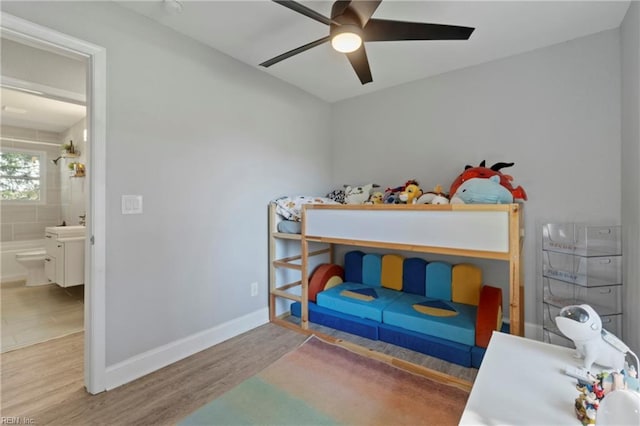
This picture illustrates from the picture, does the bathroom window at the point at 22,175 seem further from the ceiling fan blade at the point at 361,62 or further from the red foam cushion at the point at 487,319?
the red foam cushion at the point at 487,319

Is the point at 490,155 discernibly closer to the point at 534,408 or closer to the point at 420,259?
the point at 420,259

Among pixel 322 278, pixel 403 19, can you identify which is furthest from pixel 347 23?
pixel 322 278

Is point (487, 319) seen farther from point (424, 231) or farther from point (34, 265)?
point (34, 265)

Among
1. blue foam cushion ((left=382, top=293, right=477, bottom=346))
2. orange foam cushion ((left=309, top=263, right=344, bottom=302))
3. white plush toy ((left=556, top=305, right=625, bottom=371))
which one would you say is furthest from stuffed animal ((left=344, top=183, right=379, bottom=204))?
white plush toy ((left=556, top=305, right=625, bottom=371))

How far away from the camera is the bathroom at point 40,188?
2.34 meters

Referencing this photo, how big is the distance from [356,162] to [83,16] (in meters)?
2.62

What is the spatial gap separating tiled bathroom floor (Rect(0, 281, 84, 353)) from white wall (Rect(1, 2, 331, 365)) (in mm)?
1248

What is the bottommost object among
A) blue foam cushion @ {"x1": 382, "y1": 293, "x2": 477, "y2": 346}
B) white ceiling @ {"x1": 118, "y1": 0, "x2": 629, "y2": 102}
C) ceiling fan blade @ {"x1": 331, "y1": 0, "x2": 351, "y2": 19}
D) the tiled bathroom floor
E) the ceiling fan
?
the tiled bathroom floor

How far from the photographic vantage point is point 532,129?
7.73ft

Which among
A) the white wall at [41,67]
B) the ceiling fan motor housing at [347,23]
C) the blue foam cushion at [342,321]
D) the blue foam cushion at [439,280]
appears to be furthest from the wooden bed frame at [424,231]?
the white wall at [41,67]

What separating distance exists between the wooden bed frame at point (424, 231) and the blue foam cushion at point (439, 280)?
588 mm

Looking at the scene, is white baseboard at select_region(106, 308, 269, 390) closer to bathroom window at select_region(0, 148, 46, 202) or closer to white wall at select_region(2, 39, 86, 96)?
white wall at select_region(2, 39, 86, 96)

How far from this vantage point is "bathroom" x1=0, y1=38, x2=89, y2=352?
7.67 ft

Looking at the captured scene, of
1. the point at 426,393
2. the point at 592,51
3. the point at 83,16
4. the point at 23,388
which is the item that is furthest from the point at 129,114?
the point at 592,51
